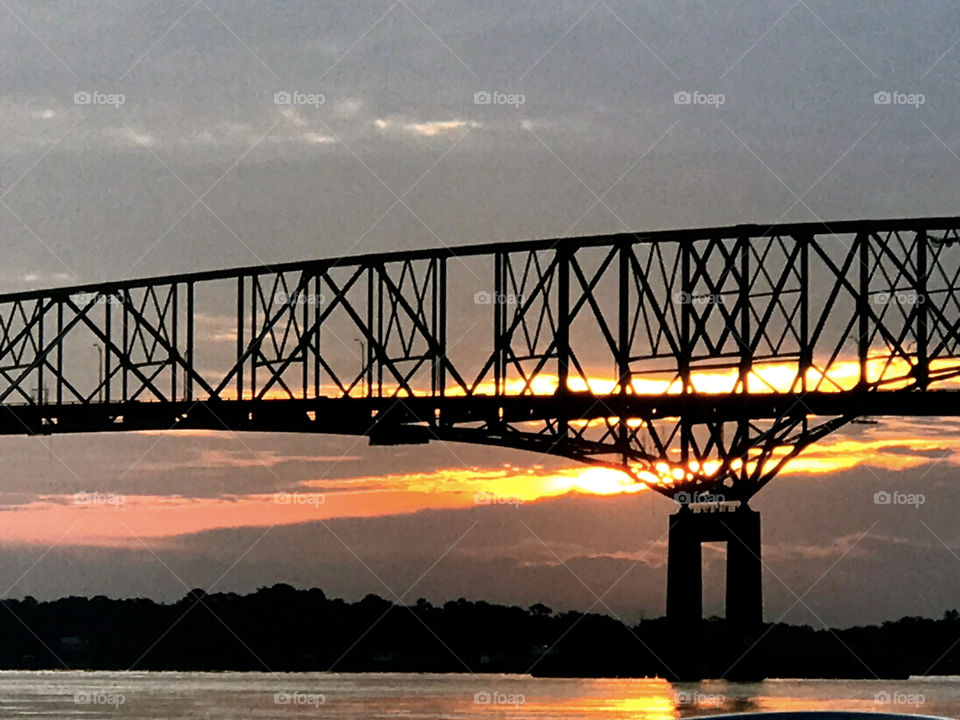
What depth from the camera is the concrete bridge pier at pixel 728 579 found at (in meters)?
79.2

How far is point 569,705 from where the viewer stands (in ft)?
326

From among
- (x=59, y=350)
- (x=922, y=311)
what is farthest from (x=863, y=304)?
(x=59, y=350)

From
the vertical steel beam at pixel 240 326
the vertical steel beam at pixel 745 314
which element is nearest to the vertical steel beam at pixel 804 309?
the vertical steel beam at pixel 745 314

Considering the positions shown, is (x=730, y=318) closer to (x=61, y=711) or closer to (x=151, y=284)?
(x=151, y=284)
